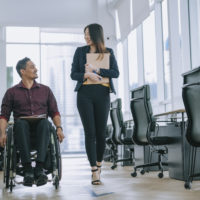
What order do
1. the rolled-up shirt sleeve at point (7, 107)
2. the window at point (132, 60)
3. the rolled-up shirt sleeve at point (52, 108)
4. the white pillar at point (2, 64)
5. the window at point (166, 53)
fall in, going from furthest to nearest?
1. the white pillar at point (2, 64)
2. the window at point (132, 60)
3. the window at point (166, 53)
4. the rolled-up shirt sleeve at point (52, 108)
5. the rolled-up shirt sleeve at point (7, 107)

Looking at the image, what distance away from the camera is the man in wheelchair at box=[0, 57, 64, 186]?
268cm

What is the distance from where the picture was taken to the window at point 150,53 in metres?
7.21

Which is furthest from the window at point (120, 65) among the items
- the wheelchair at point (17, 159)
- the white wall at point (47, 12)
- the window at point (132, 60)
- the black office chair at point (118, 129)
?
the wheelchair at point (17, 159)

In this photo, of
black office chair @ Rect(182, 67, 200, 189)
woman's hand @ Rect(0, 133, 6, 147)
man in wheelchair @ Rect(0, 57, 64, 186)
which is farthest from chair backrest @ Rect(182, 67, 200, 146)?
woman's hand @ Rect(0, 133, 6, 147)

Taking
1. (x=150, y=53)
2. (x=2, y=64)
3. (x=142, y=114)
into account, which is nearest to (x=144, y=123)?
(x=142, y=114)

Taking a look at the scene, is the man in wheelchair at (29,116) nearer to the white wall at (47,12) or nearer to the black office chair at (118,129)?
the black office chair at (118,129)

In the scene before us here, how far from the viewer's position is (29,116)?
2873 millimetres

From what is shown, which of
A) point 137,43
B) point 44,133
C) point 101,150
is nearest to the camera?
point 44,133

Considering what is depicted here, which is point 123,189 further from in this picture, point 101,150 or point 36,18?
point 36,18

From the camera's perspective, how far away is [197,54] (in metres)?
5.77

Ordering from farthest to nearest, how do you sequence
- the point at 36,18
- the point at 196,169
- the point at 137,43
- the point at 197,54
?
the point at 36,18 < the point at 137,43 < the point at 197,54 < the point at 196,169

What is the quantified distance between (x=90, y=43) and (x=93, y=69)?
0.82 feet

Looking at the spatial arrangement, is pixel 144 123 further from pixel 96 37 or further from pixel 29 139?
pixel 29 139

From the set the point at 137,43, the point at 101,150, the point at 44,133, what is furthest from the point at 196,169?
the point at 137,43
